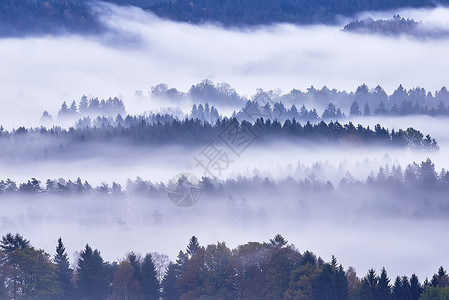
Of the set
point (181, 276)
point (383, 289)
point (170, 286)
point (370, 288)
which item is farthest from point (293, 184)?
point (383, 289)

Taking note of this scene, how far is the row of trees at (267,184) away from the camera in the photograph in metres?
163

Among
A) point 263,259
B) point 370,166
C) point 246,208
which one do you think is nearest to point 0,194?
point 246,208

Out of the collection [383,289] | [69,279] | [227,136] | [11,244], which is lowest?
[383,289]

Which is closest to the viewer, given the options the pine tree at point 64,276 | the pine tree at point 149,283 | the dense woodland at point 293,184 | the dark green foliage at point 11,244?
the pine tree at point 64,276

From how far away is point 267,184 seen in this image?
169 metres

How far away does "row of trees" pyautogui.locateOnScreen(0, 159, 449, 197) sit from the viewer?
16288 cm

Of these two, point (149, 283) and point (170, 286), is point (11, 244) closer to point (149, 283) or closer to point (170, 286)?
point (149, 283)

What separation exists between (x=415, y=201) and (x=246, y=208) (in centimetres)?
1941

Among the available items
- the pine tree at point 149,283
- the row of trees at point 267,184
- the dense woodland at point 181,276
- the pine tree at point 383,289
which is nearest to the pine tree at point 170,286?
the dense woodland at point 181,276

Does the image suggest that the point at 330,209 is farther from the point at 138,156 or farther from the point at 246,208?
the point at 138,156

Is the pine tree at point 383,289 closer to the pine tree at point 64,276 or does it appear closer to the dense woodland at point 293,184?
the pine tree at point 64,276

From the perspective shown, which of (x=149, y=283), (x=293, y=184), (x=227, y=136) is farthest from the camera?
(x=227, y=136)

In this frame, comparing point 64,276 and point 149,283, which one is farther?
point 64,276

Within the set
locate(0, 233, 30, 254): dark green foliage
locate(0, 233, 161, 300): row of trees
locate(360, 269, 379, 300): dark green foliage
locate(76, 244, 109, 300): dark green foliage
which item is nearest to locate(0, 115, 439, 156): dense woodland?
locate(0, 233, 30, 254): dark green foliage
